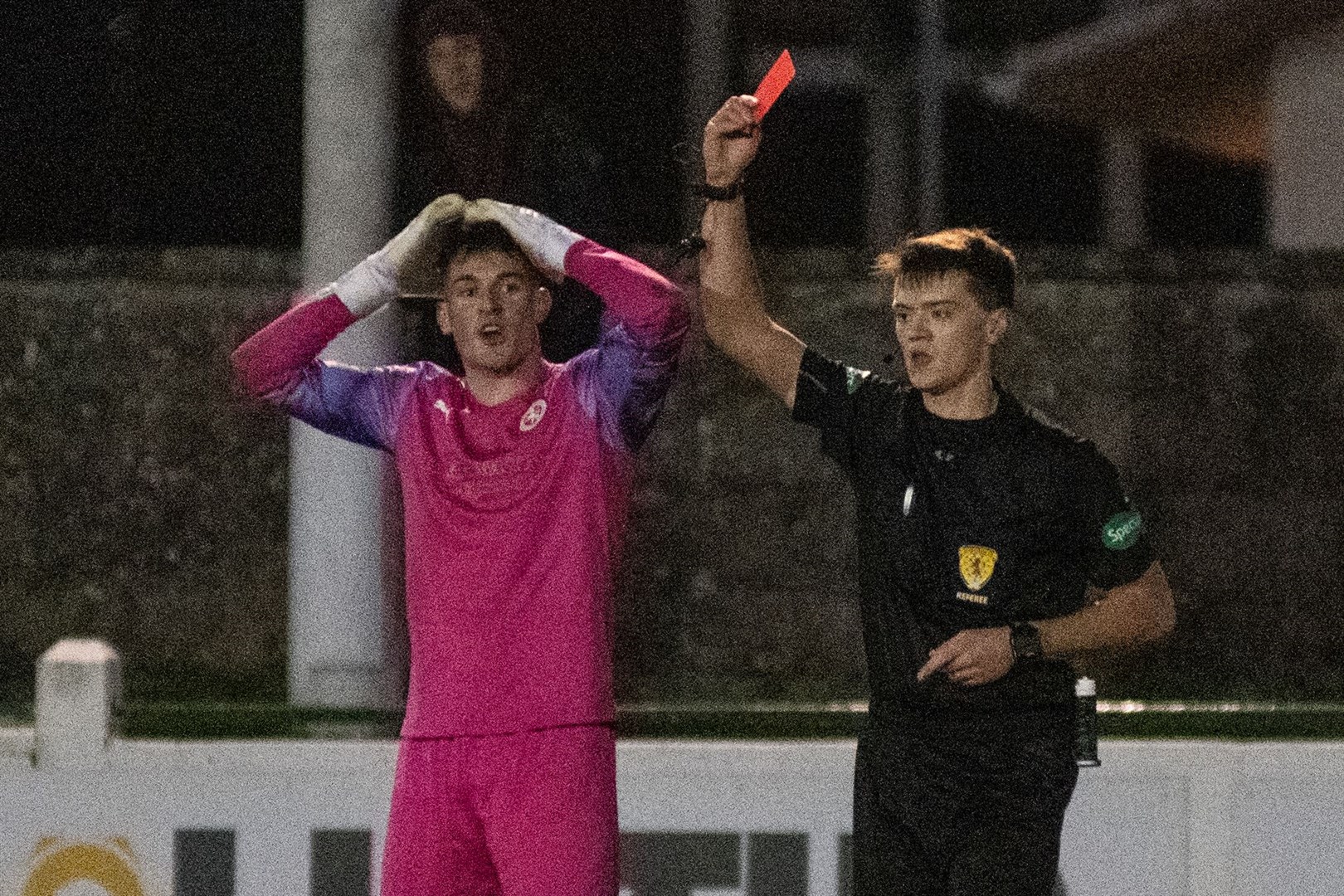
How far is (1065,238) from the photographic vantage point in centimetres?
1128

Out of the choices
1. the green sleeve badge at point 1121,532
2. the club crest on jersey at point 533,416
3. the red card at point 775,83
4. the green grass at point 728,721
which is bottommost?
the green grass at point 728,721

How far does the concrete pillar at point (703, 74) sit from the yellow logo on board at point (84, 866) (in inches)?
137

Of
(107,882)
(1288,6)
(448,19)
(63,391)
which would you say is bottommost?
(107,882)

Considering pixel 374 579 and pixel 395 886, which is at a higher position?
pixel 374 579

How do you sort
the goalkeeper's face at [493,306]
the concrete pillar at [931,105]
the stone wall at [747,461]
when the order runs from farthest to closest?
the concrete pillar at [931,105] → the stone wall at [747,461] → the goalkeeper's face at [493,306]

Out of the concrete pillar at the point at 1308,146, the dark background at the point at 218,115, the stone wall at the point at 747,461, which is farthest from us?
the dark background at the point at 218,115

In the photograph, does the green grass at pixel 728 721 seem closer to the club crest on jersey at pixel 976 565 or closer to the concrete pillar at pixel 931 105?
the club crest on jersey at pixel 976 565

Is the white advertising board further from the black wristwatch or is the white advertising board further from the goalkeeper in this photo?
the black wristwatch

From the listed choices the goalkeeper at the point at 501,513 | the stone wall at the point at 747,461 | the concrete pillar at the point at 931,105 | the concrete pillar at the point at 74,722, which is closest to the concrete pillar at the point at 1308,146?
the stone wall at the point at 747,461

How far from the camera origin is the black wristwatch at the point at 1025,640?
3.38m

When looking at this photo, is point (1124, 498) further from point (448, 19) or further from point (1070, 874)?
point (448, 19)

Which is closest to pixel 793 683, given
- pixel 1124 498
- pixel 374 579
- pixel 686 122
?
pixel 374 579

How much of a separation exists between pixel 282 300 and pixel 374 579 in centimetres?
144

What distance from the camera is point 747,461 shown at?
Result: 20.6ft
